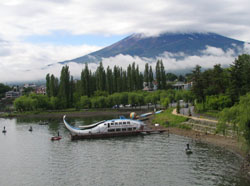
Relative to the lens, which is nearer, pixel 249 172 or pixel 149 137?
pixel 249 172

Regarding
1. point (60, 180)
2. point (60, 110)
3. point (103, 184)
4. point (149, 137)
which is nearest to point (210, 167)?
point (103, 184)

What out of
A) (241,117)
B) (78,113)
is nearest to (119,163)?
(241,117)

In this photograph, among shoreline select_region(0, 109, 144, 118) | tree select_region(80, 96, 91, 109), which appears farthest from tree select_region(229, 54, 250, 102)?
tree select_region(80, 96, 91, 109)

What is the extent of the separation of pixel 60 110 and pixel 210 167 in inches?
3205

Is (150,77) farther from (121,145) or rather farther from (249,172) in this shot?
(249,172)

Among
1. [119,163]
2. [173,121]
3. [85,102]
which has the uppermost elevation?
[85,102]

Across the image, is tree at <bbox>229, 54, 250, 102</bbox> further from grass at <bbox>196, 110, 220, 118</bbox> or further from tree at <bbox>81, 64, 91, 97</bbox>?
tree at <bbox>81, 64, 91, 97</bbox>

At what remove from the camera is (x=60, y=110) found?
352 ft

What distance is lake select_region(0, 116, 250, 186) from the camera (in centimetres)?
3041

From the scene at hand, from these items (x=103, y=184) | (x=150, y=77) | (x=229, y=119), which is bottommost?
(x=103, y=184)

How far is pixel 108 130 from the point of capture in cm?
5481

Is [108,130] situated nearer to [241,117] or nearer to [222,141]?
[222,141]

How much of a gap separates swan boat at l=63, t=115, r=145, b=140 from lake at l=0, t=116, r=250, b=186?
2.18 m

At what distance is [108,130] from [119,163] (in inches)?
734
